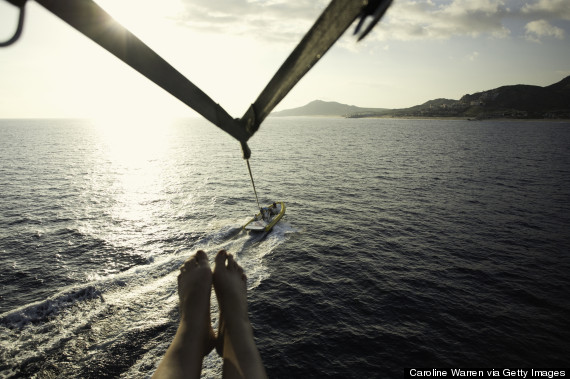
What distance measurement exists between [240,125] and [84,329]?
15.3 m

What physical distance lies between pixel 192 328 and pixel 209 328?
0.38 m

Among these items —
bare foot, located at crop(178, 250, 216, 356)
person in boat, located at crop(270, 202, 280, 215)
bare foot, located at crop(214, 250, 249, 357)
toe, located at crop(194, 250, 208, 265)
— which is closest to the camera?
bare foot, located at crop(178, 250, 216, 356)

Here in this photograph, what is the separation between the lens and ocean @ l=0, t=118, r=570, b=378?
12133 mm

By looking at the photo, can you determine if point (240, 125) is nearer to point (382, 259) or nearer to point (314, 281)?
point (314, 281)

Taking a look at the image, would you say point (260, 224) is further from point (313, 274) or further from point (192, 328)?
point (192, 328)

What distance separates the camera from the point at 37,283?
662 inches

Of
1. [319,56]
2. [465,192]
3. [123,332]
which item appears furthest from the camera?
[465,192]

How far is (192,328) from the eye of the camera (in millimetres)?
4629

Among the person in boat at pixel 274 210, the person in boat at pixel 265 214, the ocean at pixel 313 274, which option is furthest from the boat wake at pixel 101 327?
the person in boat at pixel 274 210

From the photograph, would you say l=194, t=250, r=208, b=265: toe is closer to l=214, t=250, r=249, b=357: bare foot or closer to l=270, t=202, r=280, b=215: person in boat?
l=214, t=250, r=249, b=357: bare foot

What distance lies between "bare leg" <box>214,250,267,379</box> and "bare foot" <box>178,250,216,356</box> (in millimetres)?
205

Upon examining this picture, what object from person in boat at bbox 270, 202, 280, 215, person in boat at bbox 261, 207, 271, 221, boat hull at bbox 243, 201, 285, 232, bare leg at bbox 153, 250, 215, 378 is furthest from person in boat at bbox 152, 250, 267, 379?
person in boat at bbox 270, 202, 280, 215

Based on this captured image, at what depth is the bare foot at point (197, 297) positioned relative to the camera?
4727 mm

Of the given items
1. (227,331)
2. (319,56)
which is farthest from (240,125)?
(227,331)
